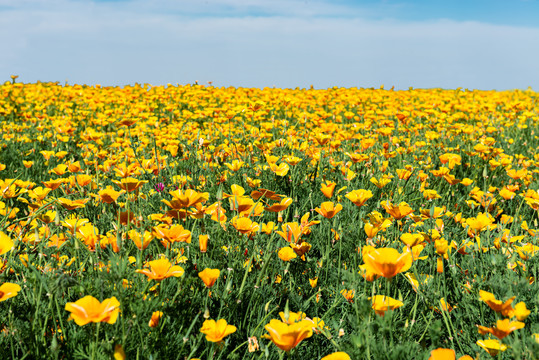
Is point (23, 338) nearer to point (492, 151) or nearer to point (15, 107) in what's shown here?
point (492, 151)

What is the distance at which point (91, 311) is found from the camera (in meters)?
1.02

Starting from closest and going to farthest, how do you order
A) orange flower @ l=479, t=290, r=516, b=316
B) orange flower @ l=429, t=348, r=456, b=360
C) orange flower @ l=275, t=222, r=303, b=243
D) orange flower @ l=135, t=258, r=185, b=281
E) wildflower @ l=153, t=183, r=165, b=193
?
orange flower @ l=429, t=348, r=456, b=360 < orange flower @ l=479, t=290, r=516, b=316 < orange flower @ l=135, t=258, r=185, b=281 < orange flower @ l=275, t=222, r=303, b=243 < wildflower @ l=153, t=183, r=165, b=193

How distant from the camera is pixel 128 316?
131cm

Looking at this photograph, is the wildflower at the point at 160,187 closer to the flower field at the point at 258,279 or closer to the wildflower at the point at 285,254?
the flower field at the point at 258,279

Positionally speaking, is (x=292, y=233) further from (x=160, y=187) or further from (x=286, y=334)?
(x=160, y=187)

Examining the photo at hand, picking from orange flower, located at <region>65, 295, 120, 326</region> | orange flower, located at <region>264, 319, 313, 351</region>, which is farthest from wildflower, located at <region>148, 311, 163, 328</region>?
orange flower, located at <region>264, 319, 313, 351</region>

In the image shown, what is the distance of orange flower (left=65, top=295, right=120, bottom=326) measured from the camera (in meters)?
0.99

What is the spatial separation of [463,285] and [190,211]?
1.14 meters

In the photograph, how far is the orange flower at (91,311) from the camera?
99 centimetres

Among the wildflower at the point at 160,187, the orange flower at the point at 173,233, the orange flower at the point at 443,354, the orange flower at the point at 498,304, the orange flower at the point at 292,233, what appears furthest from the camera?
the wildflower at the point at 160,187

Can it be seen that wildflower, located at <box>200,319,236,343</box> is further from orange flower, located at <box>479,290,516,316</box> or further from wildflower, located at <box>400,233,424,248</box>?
wildflower, located at <box>400,233,424,248</box>

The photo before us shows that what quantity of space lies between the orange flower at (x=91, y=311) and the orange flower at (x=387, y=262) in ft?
2.16

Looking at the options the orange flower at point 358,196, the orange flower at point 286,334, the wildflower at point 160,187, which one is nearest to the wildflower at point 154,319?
the orange flower at point 286,334

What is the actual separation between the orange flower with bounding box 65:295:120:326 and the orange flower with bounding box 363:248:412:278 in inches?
25.9
